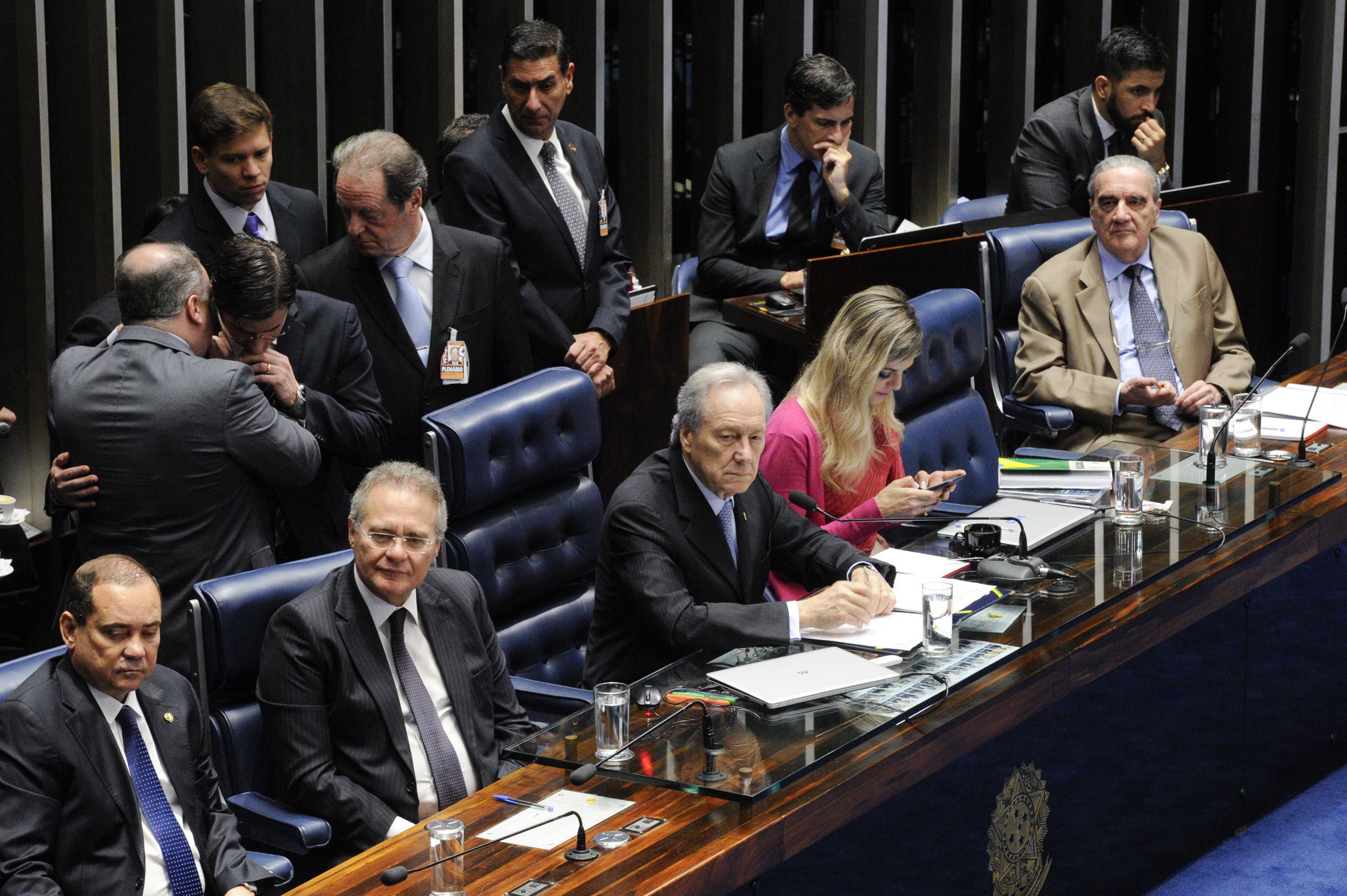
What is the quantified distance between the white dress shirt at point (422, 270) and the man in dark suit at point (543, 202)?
280 millimetres

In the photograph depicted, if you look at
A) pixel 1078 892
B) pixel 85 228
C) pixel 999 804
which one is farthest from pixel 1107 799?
pixel 85 228

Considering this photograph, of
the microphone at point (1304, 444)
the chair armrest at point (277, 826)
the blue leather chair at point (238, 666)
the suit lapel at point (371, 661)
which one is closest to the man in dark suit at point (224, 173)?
the blue leather chair at point (238, 666)

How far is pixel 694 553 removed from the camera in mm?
3057

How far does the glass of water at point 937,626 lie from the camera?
280 centimetres

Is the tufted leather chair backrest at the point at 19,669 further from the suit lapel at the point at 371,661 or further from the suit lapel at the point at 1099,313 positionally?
the suit lapel at the point at 1099,313

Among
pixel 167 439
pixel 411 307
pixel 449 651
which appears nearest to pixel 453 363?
pixel 411 307

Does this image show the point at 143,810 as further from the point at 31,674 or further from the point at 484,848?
the point at 484,848

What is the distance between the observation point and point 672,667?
9.02ft

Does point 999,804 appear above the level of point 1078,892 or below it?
above

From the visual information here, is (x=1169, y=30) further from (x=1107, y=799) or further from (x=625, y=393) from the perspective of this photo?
(x=1107, y=799)

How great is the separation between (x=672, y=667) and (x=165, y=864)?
865 mm

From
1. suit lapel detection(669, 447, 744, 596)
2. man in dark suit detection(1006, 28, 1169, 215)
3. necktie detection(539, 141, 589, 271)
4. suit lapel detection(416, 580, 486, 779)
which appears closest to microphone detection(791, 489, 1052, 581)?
suit lapel detection(669, 447, 744, 596)

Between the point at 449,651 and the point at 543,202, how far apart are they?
180 cm

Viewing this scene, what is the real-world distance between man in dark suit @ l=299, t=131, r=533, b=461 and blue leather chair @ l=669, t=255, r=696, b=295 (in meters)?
1.41
